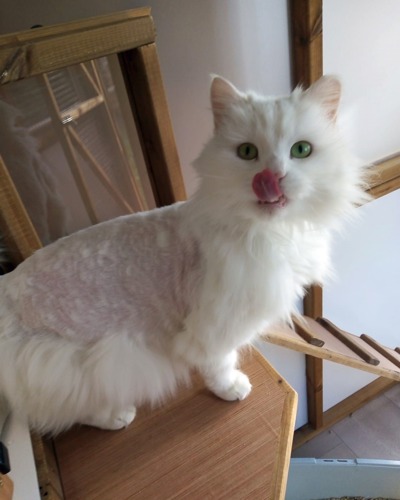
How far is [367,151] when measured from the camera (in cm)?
140

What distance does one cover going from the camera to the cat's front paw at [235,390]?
2.89 ft

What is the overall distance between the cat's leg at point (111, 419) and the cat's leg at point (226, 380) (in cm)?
20

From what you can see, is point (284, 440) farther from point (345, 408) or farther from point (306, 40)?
point (345, 408)

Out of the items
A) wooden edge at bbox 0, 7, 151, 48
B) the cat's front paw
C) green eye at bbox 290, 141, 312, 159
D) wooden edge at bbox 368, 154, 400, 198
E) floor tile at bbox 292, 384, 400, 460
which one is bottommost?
floor tile at bbox 292, 384, 400, 460

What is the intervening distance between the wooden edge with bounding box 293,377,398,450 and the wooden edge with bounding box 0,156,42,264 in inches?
72.8

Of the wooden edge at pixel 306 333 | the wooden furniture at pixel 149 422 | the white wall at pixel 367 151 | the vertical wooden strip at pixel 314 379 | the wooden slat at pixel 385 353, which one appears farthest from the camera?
the wooden slat at pixel 385 353

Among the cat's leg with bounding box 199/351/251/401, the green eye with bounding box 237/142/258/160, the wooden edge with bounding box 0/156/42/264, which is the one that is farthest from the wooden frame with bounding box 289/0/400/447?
the wooden edge with bounding box 0/156/42/264

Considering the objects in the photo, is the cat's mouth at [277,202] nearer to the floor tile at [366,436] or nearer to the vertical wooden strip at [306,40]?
the vertical wooden strip at [306,40]

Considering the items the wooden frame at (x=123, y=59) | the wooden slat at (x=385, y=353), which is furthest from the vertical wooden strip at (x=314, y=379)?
the wooden frame at (x=123, y=59)

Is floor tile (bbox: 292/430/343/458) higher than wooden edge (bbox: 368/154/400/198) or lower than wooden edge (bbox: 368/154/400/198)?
lower

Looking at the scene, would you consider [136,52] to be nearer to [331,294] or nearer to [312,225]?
[312,225]

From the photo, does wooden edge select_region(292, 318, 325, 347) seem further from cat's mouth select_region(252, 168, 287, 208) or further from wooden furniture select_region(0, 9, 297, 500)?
cat's mouth select_region(252, 168, 287, 208)

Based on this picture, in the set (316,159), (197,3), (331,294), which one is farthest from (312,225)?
(331,294)

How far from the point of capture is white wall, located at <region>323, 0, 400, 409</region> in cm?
112
